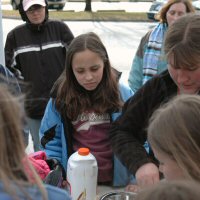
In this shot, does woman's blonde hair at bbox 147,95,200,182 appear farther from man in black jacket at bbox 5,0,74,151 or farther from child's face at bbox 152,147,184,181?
man in black jacket at bbox 5,0,74,151

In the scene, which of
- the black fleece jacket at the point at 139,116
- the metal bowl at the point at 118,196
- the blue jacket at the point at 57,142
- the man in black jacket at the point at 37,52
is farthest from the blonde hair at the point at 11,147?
the man in black jacket at the point at 37,52

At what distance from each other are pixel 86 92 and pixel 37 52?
1.18 meters

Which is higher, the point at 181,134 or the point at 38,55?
the point at 181,134

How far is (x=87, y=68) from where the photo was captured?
2.14 metres

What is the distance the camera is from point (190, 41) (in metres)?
1.59

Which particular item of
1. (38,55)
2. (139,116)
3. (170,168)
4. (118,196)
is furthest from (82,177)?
(38,55)

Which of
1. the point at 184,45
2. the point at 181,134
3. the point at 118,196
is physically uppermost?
the point at 184,45

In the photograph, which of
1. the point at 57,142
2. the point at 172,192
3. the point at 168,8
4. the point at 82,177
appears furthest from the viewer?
the point at 168,8

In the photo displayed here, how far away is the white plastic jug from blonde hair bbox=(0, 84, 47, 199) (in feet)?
2.08

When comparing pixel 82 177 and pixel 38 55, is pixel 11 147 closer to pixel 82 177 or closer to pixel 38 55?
pixel 82 177

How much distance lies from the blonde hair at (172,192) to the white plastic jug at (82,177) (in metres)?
0.82

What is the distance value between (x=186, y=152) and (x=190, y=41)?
1.76ft

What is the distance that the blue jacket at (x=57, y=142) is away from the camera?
2066 millimetres

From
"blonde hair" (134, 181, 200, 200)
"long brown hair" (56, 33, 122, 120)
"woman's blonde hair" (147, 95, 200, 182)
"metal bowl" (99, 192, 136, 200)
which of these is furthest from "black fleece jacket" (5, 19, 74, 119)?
"blonde hair" (134, 181, 200, 200)
